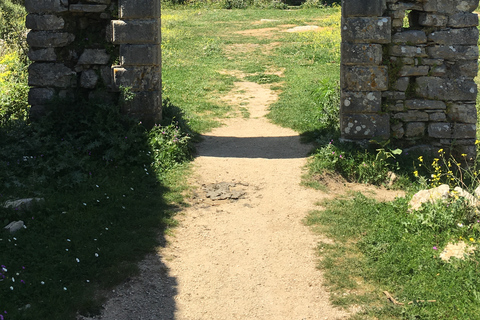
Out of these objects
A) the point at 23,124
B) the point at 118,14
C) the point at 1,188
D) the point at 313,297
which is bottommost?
the point at 313,297

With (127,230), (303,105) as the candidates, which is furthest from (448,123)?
(127,230)

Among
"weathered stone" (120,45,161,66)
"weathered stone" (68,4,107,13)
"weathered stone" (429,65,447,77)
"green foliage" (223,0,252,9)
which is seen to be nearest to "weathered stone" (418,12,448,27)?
"weathered stone" (429,65,447,77)

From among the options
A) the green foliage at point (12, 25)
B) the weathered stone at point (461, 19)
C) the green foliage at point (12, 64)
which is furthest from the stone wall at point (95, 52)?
the green foliage at point (12, 25)

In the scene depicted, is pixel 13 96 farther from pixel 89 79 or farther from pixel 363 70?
pixel 363 70

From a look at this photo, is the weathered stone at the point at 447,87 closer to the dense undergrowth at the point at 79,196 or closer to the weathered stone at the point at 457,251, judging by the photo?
the weathered stone at the point at 457,251

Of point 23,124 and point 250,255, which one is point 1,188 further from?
point 250,255

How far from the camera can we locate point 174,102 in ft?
38.8

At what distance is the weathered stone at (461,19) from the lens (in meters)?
8.13

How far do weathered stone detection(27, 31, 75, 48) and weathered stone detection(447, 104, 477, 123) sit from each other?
19.9 ft

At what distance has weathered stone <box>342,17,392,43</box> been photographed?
26.6 ft

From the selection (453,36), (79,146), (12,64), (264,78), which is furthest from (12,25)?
(453,36)

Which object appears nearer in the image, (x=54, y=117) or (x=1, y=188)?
(x=1, y=188)

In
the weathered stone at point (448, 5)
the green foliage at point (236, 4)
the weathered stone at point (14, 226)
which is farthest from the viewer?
the green foliage at point (236, 4)

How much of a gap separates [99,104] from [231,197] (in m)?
2.65
